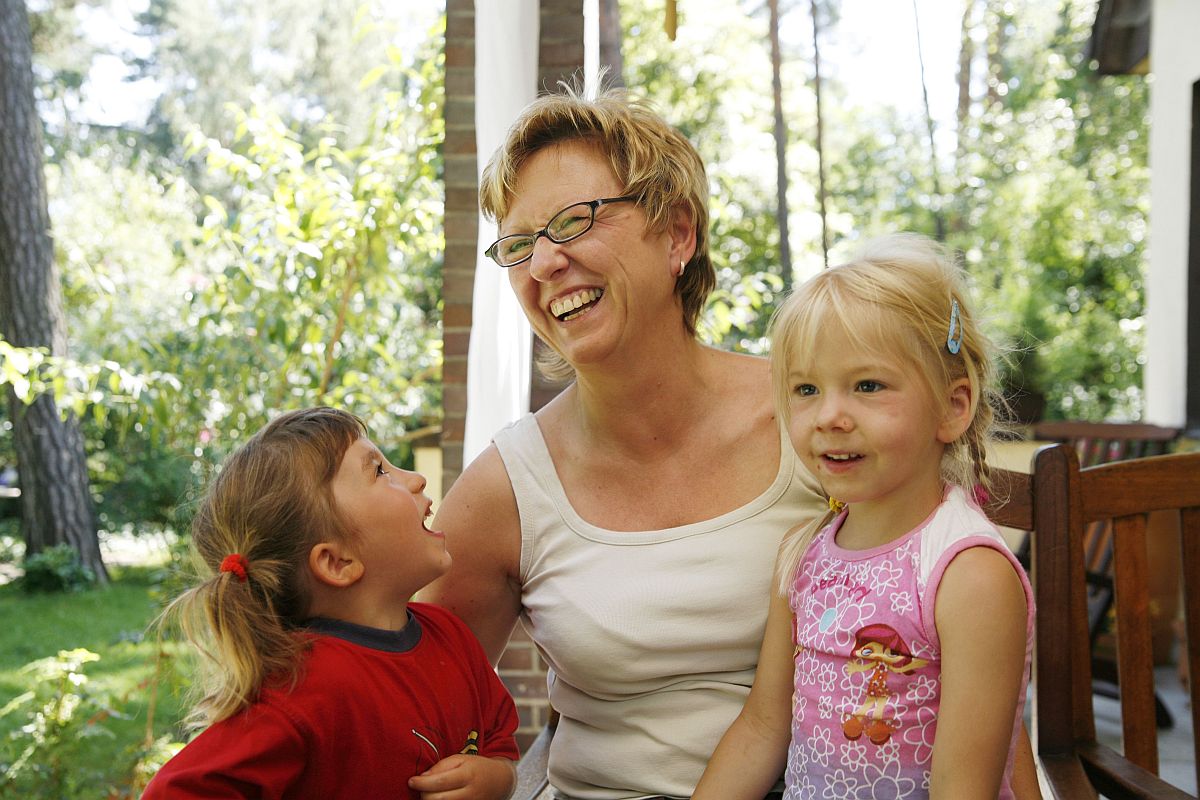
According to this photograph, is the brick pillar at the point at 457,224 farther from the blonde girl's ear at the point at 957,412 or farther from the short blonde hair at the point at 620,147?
the blonde girl's ear at the point at 957,412

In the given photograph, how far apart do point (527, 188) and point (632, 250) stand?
18 centimetres

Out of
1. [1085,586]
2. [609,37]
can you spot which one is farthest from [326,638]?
[609,37]

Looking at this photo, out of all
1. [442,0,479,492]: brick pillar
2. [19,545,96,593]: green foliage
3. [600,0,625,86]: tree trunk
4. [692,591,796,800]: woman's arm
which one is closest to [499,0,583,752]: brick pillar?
[442,0,479,492]: brick pillar

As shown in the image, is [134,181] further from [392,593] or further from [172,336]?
[392,593]

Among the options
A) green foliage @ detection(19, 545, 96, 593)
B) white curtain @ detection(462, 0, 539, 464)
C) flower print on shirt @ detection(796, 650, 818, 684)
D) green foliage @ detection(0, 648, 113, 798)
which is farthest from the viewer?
green foliage @ detection(19, 545, 96, 593)

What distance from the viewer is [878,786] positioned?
1249 millimetres

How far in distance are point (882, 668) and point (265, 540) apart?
70 centimetres

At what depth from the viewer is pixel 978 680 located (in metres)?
1.16

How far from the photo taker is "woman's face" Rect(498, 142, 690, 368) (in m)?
1.57

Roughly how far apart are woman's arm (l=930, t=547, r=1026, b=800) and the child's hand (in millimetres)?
493

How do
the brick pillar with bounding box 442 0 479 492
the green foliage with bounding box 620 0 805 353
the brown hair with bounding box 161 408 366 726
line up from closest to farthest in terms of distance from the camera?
the brown hair with bounding box 161 408 366 726, the brick pillar with bounding box 442 0 479 492, the green foliage with bounding box 620 0 805 353

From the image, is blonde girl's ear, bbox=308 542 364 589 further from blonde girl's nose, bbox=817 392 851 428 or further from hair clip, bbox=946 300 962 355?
hair clip, bbox=946 300 962 355

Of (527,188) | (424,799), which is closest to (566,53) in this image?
(527,188)

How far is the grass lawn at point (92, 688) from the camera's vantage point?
3281 mm
